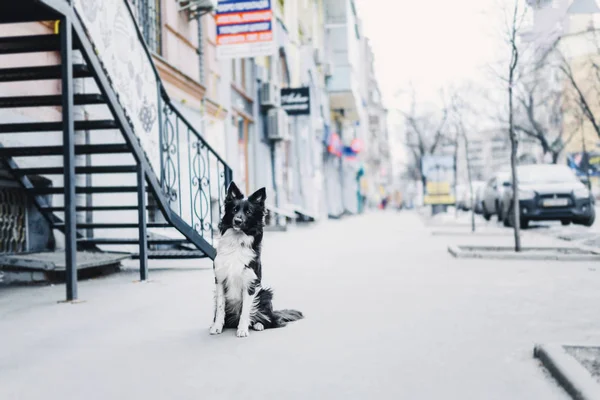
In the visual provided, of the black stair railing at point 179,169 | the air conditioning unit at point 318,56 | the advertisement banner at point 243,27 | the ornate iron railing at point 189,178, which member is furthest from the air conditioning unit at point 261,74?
the air conditioning unit at point 318,56

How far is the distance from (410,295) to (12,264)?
4392 mm

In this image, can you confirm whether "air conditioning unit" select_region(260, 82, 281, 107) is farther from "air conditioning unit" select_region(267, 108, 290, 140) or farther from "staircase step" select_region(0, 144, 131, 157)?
"staircase step" select_region(0, 144, 131, 157)

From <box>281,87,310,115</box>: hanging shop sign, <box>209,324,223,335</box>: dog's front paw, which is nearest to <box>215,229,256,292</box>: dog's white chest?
<box>209,324,223,335</box>: dog's front paw

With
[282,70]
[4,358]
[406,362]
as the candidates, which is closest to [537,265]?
[406,362]

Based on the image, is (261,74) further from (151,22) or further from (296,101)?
(151,22)

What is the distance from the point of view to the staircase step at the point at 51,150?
7422mm

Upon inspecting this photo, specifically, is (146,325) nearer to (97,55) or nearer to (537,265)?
(97,55)

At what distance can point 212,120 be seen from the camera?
16641 millimetres

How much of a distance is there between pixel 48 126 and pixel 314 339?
4296mm

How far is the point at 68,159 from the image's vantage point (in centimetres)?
633

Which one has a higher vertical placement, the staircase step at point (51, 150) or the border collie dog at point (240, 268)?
the staircase step at point (51, 150)

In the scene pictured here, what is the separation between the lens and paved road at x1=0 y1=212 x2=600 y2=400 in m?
3.47

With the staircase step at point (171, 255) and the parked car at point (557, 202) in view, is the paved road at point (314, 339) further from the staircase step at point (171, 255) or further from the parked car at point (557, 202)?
the parked car at point (557, 202)

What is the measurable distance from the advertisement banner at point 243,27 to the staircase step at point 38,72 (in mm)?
8771
